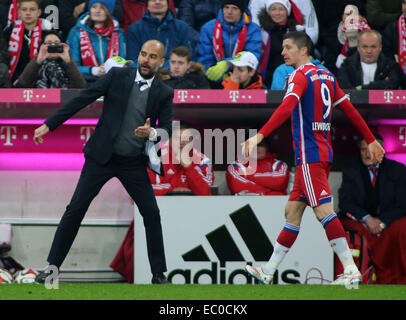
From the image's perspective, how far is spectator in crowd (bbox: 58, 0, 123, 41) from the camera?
31.3 feet

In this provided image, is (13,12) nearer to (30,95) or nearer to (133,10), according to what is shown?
(133,10)

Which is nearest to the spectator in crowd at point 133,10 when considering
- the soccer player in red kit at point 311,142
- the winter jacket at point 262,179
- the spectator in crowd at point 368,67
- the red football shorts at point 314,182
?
the spectator in crowd at point 368,67

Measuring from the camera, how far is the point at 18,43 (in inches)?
353

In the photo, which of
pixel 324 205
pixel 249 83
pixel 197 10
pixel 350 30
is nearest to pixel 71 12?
pixel 197 10

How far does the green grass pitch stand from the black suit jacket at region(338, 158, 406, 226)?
91.8 inches

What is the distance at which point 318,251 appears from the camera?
26.0 feet

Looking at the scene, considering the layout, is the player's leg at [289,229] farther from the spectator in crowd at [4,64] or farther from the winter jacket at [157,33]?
the spectator in crowd at [4,64]

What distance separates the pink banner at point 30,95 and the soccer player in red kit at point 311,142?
2.77m

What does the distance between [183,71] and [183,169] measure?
0.99 metres

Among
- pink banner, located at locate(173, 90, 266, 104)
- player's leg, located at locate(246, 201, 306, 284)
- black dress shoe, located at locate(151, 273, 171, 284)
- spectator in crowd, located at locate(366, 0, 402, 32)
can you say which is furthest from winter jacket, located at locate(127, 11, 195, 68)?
player's leg, located at locate(246, 201, 306, 284)

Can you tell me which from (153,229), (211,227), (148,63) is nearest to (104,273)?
(211,227)

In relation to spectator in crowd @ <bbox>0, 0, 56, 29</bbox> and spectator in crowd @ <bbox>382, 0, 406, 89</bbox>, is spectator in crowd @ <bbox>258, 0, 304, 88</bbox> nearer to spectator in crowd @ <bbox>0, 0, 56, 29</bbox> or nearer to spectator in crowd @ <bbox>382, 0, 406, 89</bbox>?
spectator in crowd @ <bbox>382, 0, 406, 89</bbox>

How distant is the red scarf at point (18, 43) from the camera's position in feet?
29.3

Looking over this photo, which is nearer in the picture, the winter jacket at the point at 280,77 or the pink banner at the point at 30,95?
the pink banner at the point at 30,95
